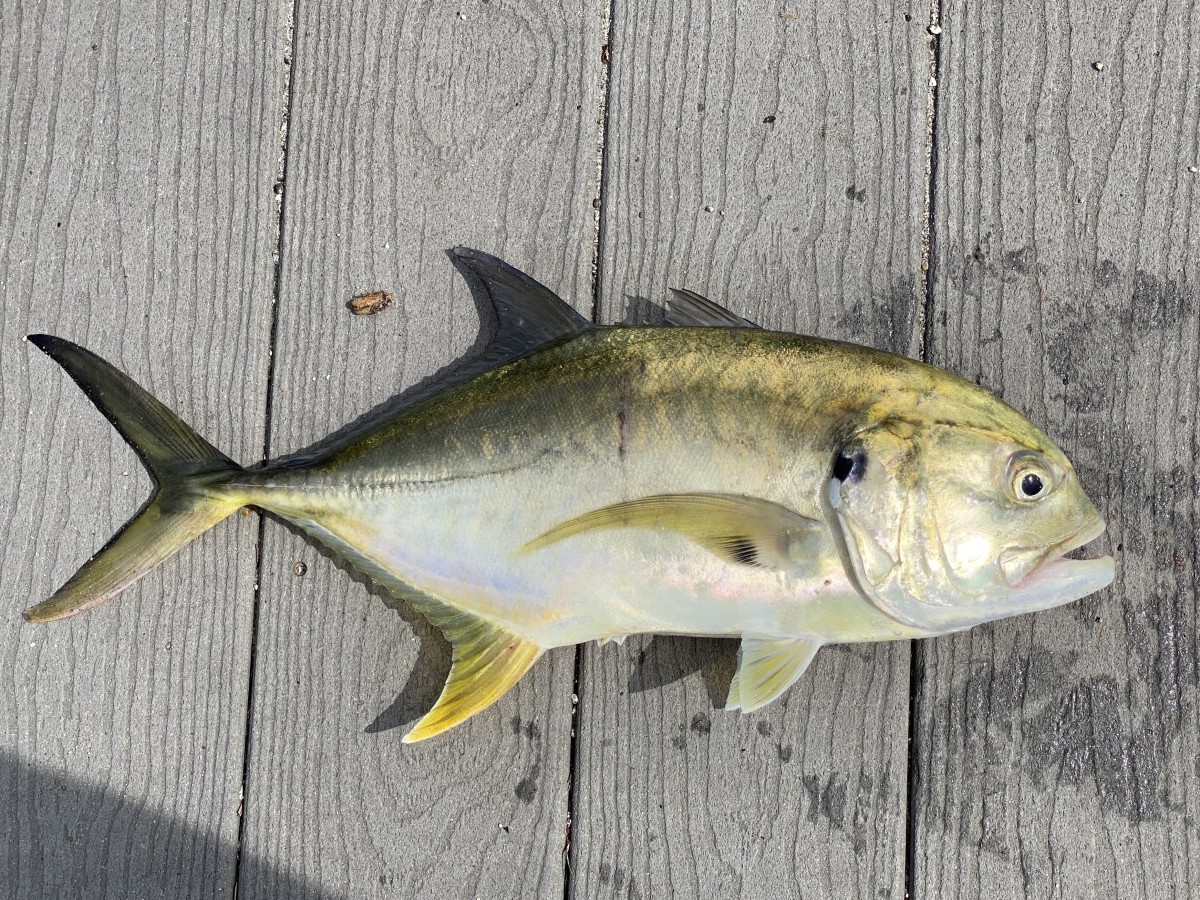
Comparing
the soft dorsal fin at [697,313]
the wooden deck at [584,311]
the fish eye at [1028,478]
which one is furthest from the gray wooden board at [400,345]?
the fish eye at [1028,478]

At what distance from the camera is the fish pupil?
1617mm

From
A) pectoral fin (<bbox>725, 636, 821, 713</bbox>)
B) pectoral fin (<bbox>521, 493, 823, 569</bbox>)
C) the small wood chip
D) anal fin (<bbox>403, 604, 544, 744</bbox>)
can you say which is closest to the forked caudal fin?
the small wood chip

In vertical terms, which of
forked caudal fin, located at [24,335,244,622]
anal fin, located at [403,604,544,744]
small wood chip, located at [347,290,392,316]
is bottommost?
anal fin, located at [403,604,544,744]

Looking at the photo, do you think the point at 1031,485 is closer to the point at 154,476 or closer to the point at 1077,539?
the point at 1077,539

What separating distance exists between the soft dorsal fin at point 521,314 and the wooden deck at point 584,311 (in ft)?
0.51

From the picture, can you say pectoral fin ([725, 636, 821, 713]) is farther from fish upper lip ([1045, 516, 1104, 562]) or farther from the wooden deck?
fish upper lip ([1045, 516, 1104, 562])

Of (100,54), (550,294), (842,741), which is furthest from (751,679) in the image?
(100,54)

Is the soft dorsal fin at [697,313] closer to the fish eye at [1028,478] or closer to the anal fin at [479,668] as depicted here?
the fish eye at [1028,478]

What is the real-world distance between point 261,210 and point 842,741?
1.79 meters

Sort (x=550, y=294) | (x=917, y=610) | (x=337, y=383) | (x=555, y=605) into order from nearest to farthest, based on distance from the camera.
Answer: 1. (x=917, y=610)
2. (x=555, y=605)
3. (x=550, y=294)
4. (x=337, y=383)

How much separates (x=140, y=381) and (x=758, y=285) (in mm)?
1426

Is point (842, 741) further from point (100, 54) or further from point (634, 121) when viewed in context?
point (100, 54)

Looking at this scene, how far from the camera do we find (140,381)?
80.4 inches

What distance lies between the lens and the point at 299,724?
1.97m
